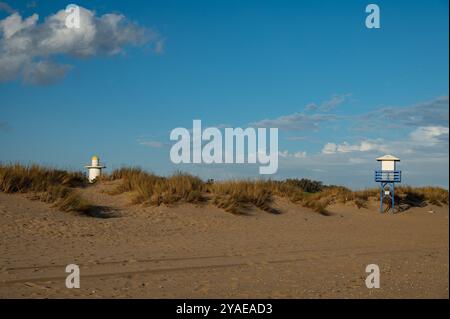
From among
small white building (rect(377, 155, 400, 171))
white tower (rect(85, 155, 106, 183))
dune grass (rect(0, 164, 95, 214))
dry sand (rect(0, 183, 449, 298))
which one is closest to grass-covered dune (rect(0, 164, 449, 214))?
dune grass (rect(0, 164, 95, 214))

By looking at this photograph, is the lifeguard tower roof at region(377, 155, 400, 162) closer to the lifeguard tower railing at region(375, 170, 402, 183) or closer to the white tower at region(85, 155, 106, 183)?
the lifeguard tower railing at region(375, 170, 402, 183)

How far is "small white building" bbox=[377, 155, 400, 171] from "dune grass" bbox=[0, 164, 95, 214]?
17.8 m

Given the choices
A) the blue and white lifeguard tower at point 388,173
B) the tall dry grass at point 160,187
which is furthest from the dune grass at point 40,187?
the blue and white lifeguard tower at point 388,173

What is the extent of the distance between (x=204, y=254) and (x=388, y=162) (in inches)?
769

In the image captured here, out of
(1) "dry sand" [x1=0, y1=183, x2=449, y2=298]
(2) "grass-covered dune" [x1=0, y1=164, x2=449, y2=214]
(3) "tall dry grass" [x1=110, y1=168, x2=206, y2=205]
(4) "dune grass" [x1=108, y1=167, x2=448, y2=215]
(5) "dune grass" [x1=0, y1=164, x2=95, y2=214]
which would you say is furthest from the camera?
(4) "dune grass" [x1=108, y1=167, x2=448, y2=215]

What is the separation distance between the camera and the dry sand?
858cm

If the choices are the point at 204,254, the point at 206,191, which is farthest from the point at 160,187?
the point at 204,254

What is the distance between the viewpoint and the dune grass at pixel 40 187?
16.6 m

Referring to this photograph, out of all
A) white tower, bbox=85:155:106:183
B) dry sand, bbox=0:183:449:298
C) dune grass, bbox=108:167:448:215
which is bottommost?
dry sand, bbox=0:183:449:298

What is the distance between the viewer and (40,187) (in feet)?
57.9

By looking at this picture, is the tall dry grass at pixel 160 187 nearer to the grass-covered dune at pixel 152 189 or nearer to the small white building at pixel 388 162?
the grass-covered dune at pixel 152 189

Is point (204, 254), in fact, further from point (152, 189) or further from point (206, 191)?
point (206, 191)
